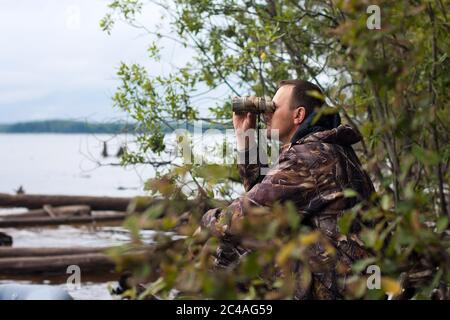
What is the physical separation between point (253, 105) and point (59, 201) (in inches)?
580

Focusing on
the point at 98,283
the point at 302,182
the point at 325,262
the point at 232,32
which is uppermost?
the point at 232,32

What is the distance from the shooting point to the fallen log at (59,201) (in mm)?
17922

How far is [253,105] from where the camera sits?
4070 millimetres

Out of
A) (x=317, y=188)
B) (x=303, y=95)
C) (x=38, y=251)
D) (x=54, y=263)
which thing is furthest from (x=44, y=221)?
(x=317, y=188)

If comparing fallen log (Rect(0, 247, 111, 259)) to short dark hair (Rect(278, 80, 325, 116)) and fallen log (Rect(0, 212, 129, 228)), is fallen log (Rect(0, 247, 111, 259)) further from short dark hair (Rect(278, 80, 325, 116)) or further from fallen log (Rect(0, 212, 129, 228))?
short dark hair (Rect(278, 80, 325, 116))

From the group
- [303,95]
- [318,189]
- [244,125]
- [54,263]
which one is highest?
[303,95]

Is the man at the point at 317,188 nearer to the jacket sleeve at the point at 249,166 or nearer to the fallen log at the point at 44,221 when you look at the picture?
the jacket sleeve at the point at 249,166

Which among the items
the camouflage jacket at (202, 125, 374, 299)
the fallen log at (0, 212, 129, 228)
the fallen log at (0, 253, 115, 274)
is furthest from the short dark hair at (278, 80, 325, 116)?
the fallen log at (0, 212, 129, 228)

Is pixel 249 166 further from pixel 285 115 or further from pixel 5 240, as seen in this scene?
pixel 5 240

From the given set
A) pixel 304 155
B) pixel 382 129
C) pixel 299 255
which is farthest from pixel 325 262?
pixel 299 255

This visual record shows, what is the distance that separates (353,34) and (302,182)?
6.36 feet

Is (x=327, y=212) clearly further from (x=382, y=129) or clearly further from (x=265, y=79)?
(x=265, y=79)

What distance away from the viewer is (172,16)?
6.82 metres

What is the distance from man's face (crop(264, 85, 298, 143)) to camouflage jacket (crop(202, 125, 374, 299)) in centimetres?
23
